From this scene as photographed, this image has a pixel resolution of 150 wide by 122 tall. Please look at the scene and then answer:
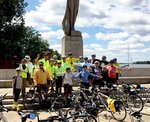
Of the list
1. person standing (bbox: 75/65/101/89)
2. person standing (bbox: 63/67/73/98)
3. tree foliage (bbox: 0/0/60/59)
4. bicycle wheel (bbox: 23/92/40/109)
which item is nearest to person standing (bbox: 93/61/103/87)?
person standing (bbox: 75/65/101/89)

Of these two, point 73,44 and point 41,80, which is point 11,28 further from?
point 41,80

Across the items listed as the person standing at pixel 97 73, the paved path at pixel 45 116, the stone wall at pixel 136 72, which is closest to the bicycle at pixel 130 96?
the paved path at pixel 45 116

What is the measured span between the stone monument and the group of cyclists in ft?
19.3

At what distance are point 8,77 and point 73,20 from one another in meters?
4.68

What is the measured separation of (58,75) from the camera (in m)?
13.1

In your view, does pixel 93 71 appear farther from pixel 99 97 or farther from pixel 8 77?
pixel 8 77

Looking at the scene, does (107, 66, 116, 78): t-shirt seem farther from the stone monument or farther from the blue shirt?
the stone monument

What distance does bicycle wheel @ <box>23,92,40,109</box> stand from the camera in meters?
12.3

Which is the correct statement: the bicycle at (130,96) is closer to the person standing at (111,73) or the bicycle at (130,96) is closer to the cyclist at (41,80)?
the person standing at (111,73)

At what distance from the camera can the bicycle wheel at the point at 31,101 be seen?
12.3m

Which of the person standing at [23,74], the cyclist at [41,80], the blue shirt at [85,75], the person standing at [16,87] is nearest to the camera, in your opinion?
the person standing at [16,87]

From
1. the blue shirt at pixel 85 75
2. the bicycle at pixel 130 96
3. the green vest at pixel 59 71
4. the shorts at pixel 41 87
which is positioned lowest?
the bicycle at pixel 130 96

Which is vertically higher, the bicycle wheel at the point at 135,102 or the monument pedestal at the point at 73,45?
the monument pedestal at the point at 73,45

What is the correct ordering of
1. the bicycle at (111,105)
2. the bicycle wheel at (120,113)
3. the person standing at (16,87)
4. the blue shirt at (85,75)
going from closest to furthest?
the bicycle at (111,105) → the bicycle wheel at (120,113) → the person standing at (16,87) → the blue shirt at (85,75)
